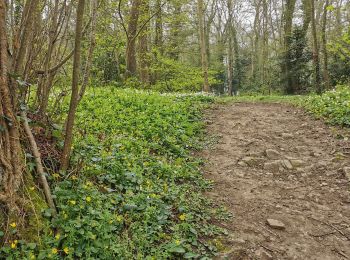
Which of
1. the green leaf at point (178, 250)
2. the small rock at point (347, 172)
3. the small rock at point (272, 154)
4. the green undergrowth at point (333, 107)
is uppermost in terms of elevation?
the green undergrowth at point (333, 107)

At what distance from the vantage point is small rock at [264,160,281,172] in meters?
6.01

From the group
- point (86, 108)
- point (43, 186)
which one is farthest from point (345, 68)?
point (43, 186)

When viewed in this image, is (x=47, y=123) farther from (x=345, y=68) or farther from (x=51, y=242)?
(x=345, y=68)

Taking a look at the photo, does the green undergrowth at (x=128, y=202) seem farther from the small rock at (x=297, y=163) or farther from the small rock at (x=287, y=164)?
the small rock at (x=297, y=163)

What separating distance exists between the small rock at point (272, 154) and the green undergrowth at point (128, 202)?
1483 mm

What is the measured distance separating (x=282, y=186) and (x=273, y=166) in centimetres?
81

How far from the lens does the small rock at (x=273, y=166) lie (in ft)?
19.7

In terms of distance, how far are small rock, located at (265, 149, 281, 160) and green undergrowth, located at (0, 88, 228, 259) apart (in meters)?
1.48

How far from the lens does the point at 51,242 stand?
2973 millimetres

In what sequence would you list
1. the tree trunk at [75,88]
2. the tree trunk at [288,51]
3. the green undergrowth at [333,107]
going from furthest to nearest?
the tree trunk at [288,51]
the green undergrowth at [333,107]
the tree trunk at [75,88]

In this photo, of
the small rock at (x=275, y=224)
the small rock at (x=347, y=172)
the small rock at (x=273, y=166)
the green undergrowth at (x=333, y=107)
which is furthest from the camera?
the green undergrowth at (x=333, y=107)

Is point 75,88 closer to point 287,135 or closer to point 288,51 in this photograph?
point 287,135

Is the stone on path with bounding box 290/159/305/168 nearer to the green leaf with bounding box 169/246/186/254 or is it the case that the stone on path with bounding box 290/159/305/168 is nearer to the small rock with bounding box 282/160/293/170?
the small rock with bounding box 282/160/293/170

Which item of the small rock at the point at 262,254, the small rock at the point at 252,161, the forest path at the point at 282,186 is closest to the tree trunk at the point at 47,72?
the forest path at the point at 282,186
